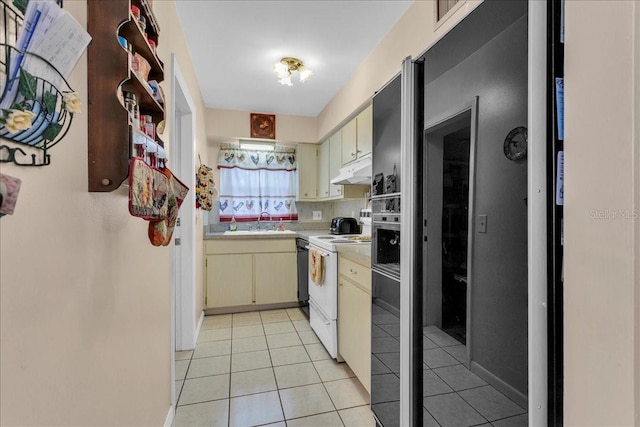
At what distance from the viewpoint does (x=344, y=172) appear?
114 inches

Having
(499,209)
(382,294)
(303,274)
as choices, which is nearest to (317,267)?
(303,274)

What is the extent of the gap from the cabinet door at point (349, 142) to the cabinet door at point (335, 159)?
13cm

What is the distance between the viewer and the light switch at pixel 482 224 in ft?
2.88

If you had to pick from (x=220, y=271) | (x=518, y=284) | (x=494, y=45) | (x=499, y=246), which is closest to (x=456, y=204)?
(x=499, y=246)

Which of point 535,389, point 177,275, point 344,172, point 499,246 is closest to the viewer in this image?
point 535,389

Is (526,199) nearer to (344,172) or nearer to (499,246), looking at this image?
(499,246)

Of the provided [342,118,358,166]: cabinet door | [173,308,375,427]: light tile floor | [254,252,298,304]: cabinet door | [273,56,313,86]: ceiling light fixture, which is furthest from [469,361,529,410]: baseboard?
[254,252,298,304]: cabinet door

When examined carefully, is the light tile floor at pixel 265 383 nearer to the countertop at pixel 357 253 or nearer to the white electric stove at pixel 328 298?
the white electric stove at pixel 328 298

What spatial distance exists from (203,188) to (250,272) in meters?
1.13

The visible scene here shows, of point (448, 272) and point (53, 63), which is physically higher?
point (53, 63)

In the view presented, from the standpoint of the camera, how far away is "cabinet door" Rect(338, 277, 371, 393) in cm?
182

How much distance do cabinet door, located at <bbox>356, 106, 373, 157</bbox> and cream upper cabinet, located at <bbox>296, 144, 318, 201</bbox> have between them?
1.34 metres

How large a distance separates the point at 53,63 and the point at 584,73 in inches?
41.4

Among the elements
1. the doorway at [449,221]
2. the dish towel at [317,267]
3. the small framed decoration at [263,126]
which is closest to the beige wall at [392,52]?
the doorway at [449,221]
